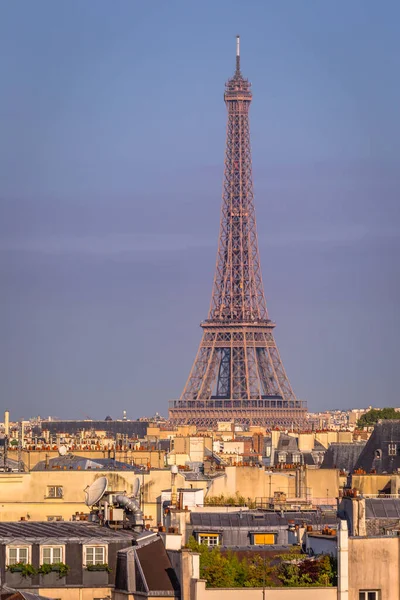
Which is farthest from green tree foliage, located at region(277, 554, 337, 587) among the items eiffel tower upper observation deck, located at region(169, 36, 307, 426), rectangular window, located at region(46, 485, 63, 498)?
eiffel tower upper observation deck, located at region(169, 36, 307, 426)

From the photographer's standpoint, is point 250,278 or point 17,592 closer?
point 17,592

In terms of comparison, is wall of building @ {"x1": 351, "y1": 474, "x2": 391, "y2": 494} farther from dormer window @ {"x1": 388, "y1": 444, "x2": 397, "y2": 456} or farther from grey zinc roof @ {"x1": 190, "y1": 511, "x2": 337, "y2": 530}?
dormer window @ {"x1": 388, "y1": 444, "x2": 397, "y2": 456}

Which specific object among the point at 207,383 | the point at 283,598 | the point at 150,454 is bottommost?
the point at 283,598

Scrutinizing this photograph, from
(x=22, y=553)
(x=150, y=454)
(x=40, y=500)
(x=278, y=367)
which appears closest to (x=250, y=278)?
(x=278, y=367)

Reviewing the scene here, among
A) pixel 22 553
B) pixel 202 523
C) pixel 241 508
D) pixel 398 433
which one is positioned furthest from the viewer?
pixel 398 433

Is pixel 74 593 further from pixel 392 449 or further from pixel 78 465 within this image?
pixel 392 449

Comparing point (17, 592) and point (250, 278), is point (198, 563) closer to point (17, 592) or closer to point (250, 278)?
point (17, 592)
